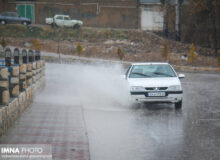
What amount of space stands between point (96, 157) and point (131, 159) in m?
0.59

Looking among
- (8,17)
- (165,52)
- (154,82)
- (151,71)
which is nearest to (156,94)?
(154,82)

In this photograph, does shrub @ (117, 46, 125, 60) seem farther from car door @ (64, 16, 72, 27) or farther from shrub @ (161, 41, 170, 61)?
car door @ (64, 16, 72, 27)

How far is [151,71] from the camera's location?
16922 millimetres

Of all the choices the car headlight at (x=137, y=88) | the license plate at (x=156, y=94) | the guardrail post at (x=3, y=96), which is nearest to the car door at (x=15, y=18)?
the car headlight at (x=137, y=88)

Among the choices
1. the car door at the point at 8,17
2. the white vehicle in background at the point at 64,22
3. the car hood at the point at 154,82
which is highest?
the car door at the point at 8,17

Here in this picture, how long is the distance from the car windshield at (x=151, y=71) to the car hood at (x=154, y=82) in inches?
18.0

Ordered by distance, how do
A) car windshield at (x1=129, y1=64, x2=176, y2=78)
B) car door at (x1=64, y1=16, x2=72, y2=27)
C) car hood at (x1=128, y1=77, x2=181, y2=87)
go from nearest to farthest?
car hood at (x1=128, y1=77, x2=181, y2=87) → car windshield at (x1=129, y1=64, x2=176, y2=78) → car door at (x1=64, y1=16, x2=72, y2=27)

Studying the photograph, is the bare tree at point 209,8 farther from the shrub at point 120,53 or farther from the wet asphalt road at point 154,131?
the wet asphalt road at point 154,131

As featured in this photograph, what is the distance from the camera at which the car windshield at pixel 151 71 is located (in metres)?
16.6

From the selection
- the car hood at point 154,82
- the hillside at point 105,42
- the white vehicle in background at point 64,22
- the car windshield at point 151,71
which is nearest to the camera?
the car hood at point 154,82

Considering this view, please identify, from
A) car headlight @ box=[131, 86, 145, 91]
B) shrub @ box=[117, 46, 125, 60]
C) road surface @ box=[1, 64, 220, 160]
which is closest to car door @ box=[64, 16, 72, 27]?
shrub @ box=[117, 46, 125, 60]

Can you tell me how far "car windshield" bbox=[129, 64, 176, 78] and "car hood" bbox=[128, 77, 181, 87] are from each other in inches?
18.0

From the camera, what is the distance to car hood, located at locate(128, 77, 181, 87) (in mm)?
15398

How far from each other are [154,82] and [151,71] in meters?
1.40
